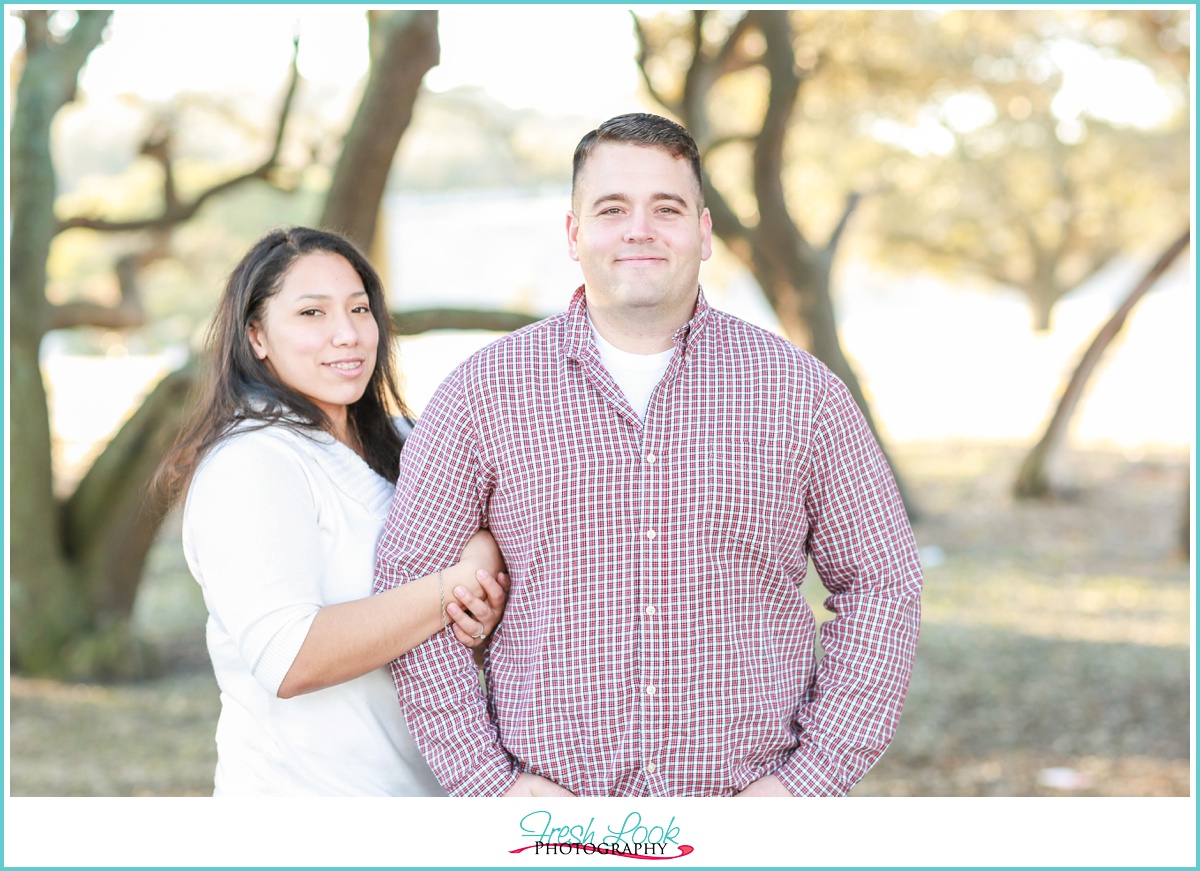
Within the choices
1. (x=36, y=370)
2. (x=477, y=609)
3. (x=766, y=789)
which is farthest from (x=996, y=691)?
(x=36, y=370)

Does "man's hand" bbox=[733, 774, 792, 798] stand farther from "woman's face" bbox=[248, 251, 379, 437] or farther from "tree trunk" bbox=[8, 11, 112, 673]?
"tree trunk" bbox=[8, 11, 112, 673]

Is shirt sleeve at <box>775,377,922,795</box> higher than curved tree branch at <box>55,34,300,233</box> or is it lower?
lower

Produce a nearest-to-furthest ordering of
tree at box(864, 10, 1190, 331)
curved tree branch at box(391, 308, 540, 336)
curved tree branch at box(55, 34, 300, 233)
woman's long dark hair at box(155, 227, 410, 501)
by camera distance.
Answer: woman's long dark hair at box(155, 227, 410, 501) < curved tree branch at box(391, 308, 540, 336) < curved tree branch at box(55, 34, 300, 233) < tree at box(864, 10, 1190, 331)

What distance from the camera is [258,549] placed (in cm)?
227

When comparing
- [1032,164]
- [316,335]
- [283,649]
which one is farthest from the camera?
[1032,164]

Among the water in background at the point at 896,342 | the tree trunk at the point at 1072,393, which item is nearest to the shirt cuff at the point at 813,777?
the water in background at the point at 896,342

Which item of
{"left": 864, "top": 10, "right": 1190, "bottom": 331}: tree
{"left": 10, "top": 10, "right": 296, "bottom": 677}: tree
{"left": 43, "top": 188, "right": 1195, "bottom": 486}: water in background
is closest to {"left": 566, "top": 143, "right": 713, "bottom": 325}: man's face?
{"left": 10, "top": 10, "right": 296, "bottom": 677}: tree

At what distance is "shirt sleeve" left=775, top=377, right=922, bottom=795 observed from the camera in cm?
239

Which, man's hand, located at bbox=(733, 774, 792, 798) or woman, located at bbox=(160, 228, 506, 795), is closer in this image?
woman, located at bbox=(160, 228, 506, 795)

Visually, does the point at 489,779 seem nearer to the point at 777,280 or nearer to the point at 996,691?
the point at 996,691

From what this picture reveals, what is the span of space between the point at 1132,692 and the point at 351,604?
5.59 metres

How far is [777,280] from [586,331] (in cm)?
678

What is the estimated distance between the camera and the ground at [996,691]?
567cm

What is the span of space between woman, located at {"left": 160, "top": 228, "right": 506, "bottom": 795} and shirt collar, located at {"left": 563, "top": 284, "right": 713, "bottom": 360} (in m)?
0.43
